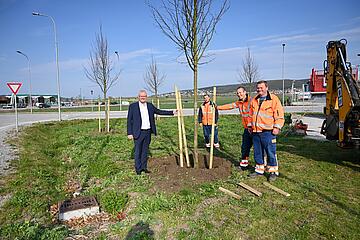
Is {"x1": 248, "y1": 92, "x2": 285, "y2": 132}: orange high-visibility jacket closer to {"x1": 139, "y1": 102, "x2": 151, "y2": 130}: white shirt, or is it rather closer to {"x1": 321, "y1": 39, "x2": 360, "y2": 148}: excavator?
{"x1": 321, "y1": 39, "x2": 360, "y2": 148}: excavator

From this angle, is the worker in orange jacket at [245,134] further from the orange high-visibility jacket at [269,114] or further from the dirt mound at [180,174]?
the orange high-visibility jacket at [269,114]

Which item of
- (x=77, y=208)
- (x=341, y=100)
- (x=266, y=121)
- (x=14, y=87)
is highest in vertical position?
(x=14, y=87)

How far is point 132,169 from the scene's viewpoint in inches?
255

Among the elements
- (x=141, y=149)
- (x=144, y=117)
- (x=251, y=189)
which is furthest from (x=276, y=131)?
(x=141, y=149)

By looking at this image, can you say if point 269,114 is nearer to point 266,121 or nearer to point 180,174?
point 266,121

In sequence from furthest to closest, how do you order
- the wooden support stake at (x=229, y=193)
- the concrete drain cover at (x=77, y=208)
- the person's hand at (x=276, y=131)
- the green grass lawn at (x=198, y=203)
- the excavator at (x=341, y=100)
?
1. the excavator at (x=341, y=100)
2. the person's hand at (x=276, y=131)
3. the wooden support stake at (x=229, y=193)
4. the concrete drain cover at (x=77, y=208)
5. the green grass lawn at (x=198, y=203)

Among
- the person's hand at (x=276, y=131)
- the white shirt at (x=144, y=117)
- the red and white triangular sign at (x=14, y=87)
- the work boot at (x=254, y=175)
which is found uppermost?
the red and white triangular sign at (x=14, y=87)

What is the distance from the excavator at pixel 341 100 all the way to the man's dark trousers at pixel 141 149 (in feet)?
15.0

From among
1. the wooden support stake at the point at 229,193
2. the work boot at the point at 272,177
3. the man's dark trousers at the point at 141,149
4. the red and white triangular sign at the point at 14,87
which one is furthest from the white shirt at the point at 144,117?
the red and white triangular sign at the point at 14,87

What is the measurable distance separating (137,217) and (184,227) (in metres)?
0.79

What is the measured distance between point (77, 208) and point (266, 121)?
3788 millimetres

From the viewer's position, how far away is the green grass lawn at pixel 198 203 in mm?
3539

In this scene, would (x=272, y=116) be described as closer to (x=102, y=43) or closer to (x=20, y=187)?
(x=20, y=187)

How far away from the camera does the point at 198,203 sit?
4340 mm
